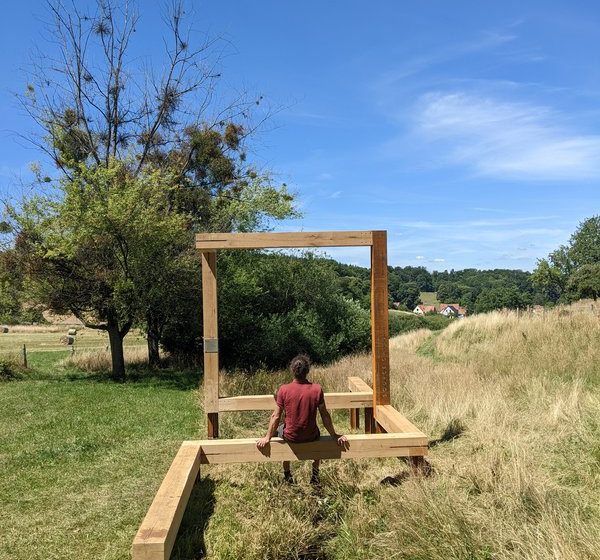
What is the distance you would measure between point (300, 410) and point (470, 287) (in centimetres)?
9002

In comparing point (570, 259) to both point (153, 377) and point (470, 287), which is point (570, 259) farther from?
point (153, 377)

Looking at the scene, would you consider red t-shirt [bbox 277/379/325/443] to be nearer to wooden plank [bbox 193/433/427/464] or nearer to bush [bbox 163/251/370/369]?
wooden plank [bbox 193/433/427/464]

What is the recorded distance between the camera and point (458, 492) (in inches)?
164

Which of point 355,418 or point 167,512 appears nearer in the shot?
point 167,512

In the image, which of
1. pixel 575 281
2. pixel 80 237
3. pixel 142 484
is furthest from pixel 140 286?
pixel 575 281

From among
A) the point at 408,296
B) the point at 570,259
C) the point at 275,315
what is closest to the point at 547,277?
the point at 570,259

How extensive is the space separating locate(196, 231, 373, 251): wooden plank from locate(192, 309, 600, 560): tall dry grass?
7.77 ft

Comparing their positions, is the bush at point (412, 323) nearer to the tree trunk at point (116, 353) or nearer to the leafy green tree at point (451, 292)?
the tree trunk at point (116, 353)

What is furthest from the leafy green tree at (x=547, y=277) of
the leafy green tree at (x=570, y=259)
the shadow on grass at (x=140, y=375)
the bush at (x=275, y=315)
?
the shadow on grass at (x=140, y=375)

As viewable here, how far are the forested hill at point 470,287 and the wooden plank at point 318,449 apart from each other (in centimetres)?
5382

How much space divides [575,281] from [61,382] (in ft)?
177

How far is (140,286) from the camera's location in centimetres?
1476

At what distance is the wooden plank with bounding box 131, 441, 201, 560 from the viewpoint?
296 cm

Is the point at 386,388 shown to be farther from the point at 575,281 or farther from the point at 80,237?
the point at 575,281
